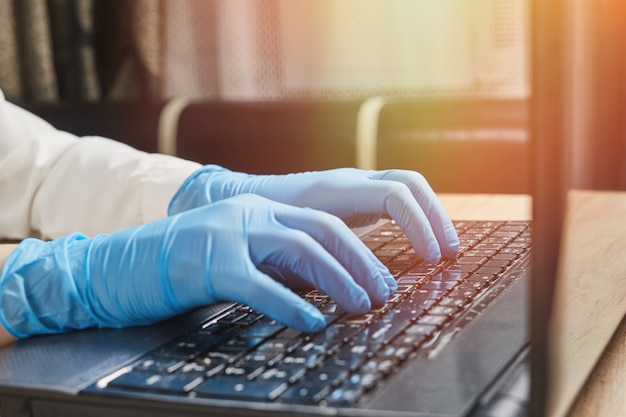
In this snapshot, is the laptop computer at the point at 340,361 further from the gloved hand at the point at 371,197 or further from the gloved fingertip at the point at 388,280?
the gloved hand at the point at 371,197

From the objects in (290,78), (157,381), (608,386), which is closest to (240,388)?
(157,381)

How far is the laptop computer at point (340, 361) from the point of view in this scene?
1.37ft

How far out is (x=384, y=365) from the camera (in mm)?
574

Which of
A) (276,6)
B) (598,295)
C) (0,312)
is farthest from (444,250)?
(276,6)

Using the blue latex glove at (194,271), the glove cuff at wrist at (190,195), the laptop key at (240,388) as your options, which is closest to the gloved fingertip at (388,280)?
the blue latex glove at (194,271)

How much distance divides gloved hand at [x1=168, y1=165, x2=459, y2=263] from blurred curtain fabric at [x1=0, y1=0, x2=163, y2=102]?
1.79m

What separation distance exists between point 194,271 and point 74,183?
0.70m

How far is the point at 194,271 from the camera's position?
73cm

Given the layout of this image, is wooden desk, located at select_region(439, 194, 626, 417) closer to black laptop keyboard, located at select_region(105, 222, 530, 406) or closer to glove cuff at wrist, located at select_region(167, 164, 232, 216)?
black laptop keyboard, located at select_region(105, 222, 530, 406)

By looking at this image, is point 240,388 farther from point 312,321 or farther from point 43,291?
point 43,291

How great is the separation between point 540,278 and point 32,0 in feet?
8.61

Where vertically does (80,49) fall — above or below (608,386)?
above

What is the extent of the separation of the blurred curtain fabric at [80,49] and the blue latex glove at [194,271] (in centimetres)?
204

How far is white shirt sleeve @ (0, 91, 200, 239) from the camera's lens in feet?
4.27
